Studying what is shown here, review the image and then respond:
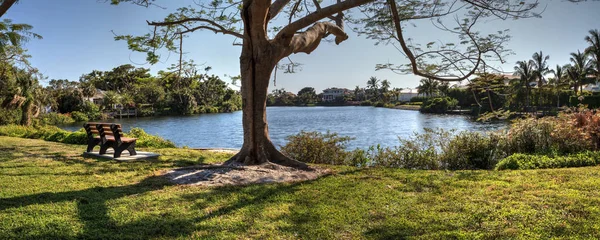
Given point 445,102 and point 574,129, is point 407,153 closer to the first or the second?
point 574,129

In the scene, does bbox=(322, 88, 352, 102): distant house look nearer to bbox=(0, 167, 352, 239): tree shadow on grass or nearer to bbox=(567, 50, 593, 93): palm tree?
bbox=(567, 50, 593, 93): palm tree

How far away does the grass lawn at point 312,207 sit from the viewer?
11.8 feet

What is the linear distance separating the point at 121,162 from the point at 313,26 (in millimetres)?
4982

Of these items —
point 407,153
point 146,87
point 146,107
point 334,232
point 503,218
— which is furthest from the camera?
point 146,107

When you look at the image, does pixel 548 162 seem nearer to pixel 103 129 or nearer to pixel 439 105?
pixel 103 129

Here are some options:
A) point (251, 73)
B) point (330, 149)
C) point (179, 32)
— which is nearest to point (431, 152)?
point (330, 149)

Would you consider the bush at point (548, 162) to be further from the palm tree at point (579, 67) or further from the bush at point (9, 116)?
the palm tree at point (579, 67)

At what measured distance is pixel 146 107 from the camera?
61.4 m

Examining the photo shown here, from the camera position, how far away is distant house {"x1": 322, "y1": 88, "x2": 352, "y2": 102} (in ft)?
441

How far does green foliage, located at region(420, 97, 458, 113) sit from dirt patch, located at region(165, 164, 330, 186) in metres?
60.1

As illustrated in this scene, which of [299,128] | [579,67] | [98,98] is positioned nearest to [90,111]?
[98,98]

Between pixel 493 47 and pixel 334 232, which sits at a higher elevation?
pixel 493 47

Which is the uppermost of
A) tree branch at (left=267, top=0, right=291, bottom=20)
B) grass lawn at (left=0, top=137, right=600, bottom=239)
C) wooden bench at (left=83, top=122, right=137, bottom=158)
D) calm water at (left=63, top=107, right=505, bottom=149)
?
tree branch at (left=267, top=0, right=291, bottom=20)

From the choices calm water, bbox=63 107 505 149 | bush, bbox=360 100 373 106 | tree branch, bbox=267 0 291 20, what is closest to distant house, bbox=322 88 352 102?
bush, bbox=360 100 373 106
